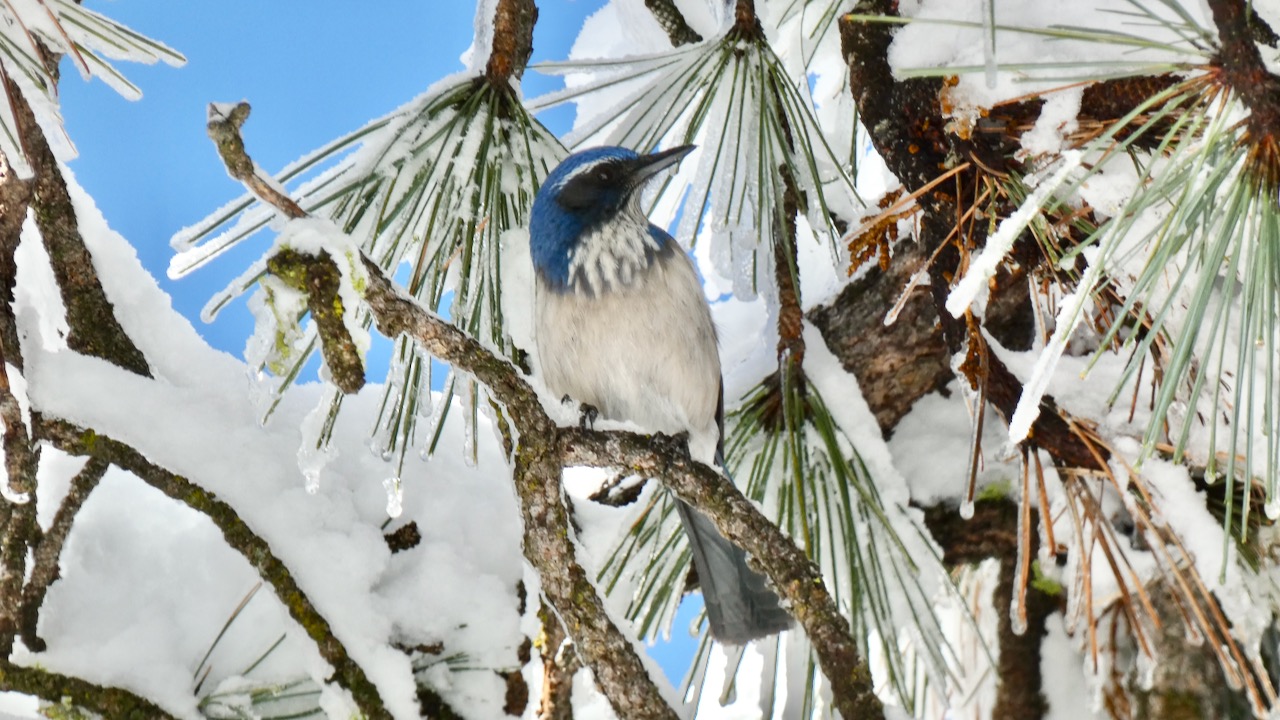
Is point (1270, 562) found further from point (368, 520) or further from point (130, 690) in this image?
point (130, 690)

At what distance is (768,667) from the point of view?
2.40m

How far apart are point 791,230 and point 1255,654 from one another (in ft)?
3.51

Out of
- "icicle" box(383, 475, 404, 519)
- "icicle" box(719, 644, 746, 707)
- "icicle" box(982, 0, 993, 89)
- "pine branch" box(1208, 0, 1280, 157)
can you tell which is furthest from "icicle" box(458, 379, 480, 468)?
"pine branch" box(1208, 0, 1280, 157)

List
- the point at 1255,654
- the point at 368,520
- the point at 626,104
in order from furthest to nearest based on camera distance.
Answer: the point at 368,520, the point at 626,104, the point at 1255,654

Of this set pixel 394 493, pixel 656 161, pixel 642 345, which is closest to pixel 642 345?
pixel 642 345

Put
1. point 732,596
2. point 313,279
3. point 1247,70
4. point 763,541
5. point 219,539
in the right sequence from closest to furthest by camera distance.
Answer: point 1247,70, point 313,279, point 763,541, point 732,596, point 219,539

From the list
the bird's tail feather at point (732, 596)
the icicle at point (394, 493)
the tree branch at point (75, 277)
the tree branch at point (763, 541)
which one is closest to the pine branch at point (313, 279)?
the tree branch at point (763, 541)

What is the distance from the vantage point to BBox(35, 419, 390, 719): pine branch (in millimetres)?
2027

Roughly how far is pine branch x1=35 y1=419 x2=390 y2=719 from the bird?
2.32 ft

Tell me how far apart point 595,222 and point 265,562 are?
976mm

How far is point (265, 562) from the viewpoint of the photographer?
80.7 inches

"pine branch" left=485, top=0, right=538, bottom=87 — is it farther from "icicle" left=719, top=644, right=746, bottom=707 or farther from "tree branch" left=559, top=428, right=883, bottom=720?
"icicle" left=719, top=644, right=746, bottom=707

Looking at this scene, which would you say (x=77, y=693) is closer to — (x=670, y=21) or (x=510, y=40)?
(x=510, y=40)

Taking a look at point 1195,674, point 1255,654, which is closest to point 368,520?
point 1255,654
